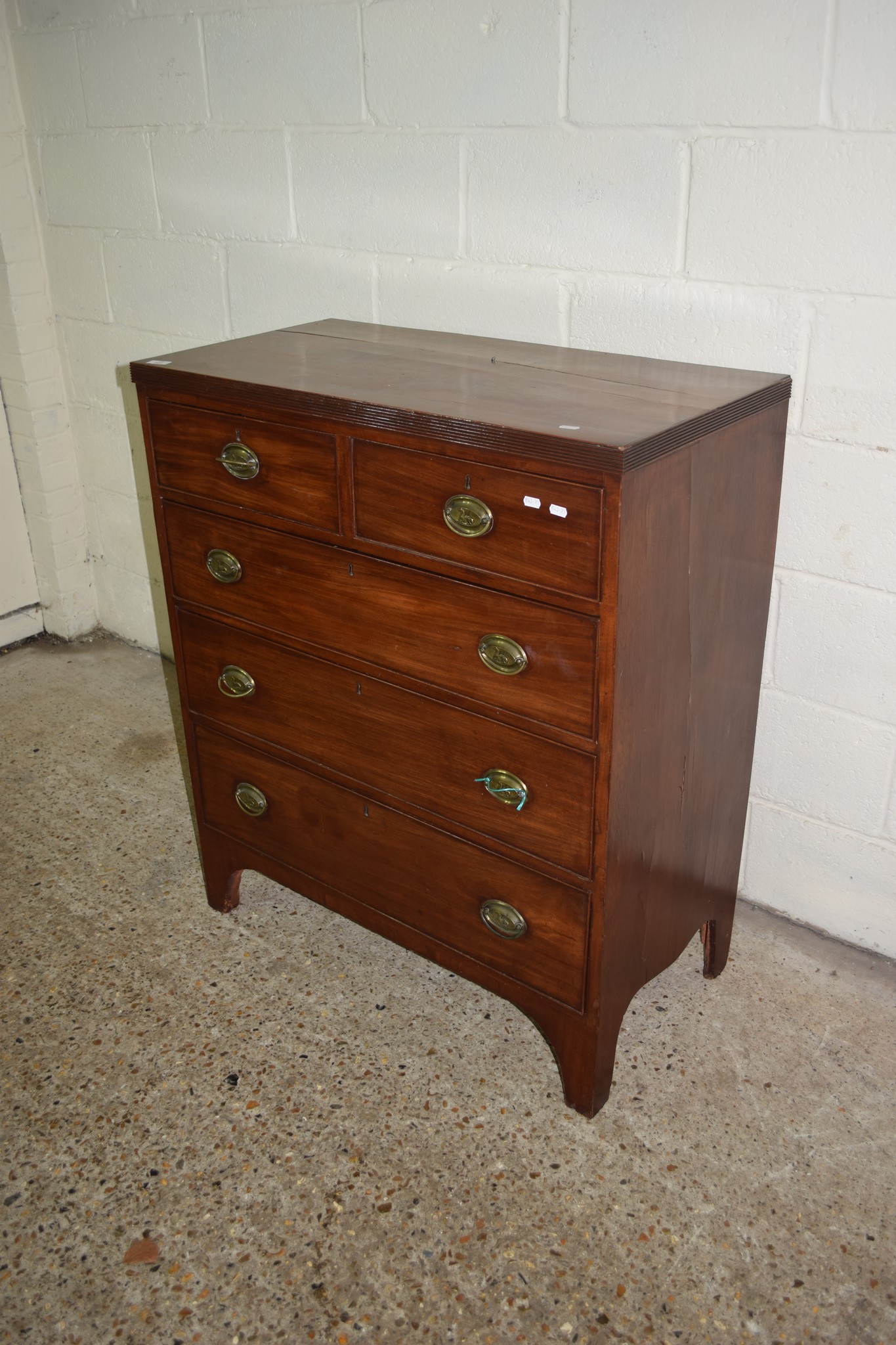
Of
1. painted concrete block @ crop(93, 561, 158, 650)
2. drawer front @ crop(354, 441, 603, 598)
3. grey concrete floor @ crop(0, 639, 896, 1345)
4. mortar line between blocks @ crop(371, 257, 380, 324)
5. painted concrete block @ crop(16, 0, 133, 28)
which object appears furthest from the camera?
painted concrete block @ crop(93, 561, 158, 650)

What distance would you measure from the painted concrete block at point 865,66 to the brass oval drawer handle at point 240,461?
3.14ft

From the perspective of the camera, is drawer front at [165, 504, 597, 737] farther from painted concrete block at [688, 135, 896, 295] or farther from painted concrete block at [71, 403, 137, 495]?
painted concrete block at [71, 403, 137, 495]

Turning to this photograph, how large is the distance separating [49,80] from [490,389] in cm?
180

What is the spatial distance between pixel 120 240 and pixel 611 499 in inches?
75.1

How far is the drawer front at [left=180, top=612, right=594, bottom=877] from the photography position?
148cm

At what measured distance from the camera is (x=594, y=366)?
1.70 metres

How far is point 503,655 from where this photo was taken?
1436 mm

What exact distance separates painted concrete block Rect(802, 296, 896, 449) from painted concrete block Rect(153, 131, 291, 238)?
117 centimetres

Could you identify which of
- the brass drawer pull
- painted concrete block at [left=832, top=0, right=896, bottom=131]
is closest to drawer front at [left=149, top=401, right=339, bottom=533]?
the brass drawer pull

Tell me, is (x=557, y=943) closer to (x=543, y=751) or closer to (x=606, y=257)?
(x=543, y=751)

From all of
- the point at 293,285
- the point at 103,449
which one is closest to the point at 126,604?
the point at 103,449

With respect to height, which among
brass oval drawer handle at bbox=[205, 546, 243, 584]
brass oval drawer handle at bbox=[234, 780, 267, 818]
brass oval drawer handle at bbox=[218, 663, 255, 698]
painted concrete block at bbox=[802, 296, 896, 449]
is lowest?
brass oval drawer handle at bbox=[234, 780, 267, 818]

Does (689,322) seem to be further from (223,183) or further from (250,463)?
(223,183)

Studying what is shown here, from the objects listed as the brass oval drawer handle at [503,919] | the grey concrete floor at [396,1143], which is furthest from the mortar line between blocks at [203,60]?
the brass oval drawer handle at [503,919]
